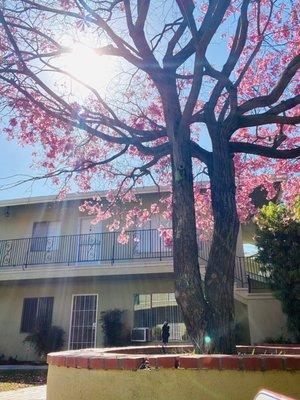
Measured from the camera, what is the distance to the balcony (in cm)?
1344

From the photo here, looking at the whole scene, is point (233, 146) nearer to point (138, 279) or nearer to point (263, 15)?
point (263, 15)

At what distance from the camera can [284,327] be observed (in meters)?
11.1

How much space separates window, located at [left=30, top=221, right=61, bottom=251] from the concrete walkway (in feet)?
24.3

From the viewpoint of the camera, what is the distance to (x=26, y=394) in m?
7.37

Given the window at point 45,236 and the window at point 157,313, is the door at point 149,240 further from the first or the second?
the window at point 45,236

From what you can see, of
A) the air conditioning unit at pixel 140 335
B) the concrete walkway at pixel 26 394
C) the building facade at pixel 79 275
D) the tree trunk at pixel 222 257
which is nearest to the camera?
the tree trunk at pixel 222 257

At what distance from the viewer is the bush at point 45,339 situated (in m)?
13.5

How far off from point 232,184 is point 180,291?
1555 millimetres

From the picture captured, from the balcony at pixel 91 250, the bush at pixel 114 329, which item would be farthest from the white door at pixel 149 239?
the bush at pixel 114 329

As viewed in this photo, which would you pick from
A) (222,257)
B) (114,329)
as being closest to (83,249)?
(114,329)

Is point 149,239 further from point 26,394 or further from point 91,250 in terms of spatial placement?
point 26,394

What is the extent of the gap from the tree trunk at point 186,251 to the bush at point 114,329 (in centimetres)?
947

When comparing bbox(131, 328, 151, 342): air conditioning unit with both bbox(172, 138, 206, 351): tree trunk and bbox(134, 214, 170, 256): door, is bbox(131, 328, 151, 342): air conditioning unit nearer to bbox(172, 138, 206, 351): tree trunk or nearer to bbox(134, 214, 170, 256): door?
bbox(134, 214, 170, 256): door

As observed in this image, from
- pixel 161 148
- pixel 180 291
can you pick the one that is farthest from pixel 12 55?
pixel 180 291
